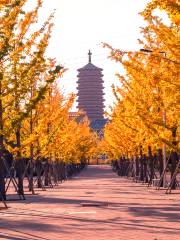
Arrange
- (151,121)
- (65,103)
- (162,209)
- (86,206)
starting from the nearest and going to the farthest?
(162,209) < (86,206) < (151,121) < (65,103)

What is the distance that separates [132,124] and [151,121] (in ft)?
40.9

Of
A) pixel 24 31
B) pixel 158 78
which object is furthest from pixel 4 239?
pixel 24 31

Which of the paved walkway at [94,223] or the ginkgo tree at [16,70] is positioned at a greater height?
the ginkgo tree at [16,70]

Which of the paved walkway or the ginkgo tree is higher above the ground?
the ginkgo tree

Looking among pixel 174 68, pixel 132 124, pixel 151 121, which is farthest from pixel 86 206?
pixel 132 124

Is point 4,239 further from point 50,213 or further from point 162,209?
point 162,209

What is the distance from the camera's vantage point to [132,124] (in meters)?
33.9

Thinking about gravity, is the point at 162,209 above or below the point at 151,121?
below

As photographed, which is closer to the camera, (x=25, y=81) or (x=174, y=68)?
(x=174, y=68)

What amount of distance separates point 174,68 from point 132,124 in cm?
1747

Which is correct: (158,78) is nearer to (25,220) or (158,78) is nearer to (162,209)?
(162,209)

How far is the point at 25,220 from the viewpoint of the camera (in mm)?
14758

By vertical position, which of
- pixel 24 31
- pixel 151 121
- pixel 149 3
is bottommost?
pixel 151 121

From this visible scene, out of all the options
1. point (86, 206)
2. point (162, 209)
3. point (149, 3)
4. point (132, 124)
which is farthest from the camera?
point (132, 124)
